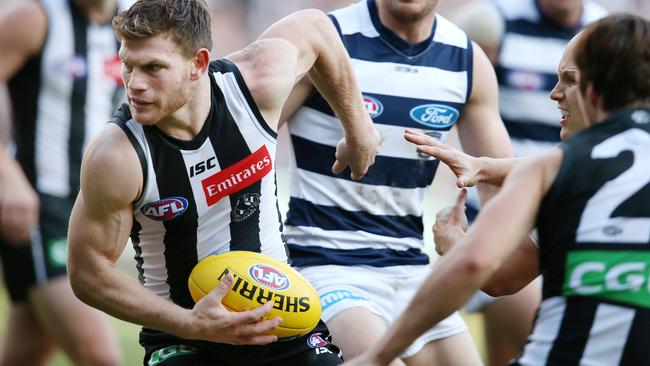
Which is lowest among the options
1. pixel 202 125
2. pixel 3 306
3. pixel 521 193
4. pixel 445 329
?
pixel 3 306

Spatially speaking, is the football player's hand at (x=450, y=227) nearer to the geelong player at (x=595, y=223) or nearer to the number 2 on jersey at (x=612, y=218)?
the geelong player at (x=595, y=223)

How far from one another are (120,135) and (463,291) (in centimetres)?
174

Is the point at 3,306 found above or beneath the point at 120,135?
beneath

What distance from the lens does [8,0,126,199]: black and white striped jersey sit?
7.33 m

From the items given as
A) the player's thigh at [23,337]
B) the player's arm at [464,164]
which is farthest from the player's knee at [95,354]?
the player's arm at [464,164]

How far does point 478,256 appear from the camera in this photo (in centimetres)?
342

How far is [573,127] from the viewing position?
4.19 metres

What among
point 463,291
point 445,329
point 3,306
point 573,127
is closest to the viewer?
point 463,291

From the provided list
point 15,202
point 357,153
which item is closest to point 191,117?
point 357,153

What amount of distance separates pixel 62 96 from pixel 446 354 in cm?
320

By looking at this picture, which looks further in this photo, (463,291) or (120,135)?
(120,135)

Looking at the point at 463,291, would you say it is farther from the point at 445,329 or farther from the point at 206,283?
the point at 445,329

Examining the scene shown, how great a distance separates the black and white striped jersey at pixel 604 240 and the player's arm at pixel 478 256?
0.09 metres

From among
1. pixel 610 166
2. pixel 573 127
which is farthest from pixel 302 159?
pixel 610 166
